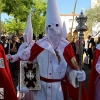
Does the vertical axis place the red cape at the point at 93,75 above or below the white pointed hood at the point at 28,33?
below

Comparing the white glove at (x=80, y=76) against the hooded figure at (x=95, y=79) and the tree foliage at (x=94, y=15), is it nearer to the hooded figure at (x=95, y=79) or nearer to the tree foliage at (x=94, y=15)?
the hooded figure at (x=95, y=79)

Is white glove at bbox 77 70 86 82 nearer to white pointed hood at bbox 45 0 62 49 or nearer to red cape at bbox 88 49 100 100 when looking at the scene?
white pointed hood at bbox 45 0 62 49

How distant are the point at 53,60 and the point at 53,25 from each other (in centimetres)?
55

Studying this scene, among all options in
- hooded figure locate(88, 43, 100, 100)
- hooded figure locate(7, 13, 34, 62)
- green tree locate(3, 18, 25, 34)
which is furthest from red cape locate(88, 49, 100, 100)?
green tree locate(3, 18, 25, 34)

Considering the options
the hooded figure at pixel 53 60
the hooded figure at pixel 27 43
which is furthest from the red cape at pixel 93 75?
the hooded figure at pixel 27 43

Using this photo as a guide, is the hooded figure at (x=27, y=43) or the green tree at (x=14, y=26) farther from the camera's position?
the green tree at (x=14, y=26)

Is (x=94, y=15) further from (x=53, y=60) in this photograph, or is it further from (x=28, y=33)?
(x=53, y=60)

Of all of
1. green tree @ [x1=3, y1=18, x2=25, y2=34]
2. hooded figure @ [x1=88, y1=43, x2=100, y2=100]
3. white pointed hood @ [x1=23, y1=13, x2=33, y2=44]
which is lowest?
green tree @ [x1=3, y1=18, x2=25, y2=34]

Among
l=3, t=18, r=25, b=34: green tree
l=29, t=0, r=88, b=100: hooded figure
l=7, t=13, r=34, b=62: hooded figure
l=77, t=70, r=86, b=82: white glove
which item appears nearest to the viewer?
l=77, t=70, r=86, b=82: white glove

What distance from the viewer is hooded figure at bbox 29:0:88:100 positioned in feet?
15.3

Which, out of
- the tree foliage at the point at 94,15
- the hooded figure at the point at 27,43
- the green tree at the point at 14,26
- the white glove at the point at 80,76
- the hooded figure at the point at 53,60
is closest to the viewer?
the white glove at the point at 80,76

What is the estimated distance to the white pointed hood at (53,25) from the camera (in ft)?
15.3

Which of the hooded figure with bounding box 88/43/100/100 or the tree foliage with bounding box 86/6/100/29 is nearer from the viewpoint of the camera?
the hooded figure with bounding box 88/43/100/100

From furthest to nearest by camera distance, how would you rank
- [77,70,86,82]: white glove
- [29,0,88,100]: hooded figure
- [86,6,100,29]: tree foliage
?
[86,6,100,29]: tree foliage, [29,0,88,100]: hooded figure, [77,70,86,82]: white glove
